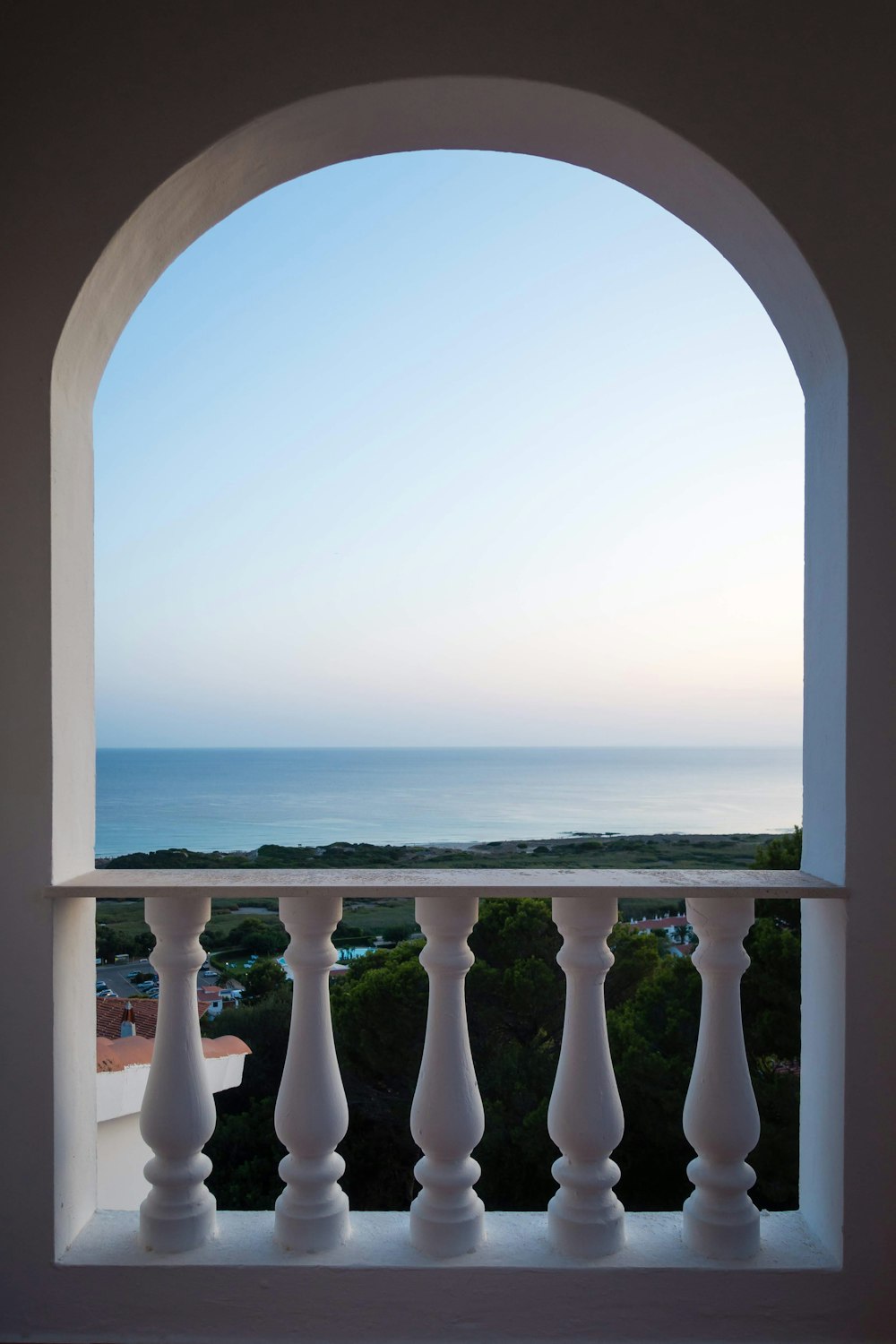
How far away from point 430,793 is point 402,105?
10.3 meters

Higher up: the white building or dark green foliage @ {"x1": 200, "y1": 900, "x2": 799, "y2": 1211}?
the white building

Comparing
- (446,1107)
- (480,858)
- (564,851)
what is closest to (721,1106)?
(446,1107)

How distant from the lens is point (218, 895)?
1395 millimetres

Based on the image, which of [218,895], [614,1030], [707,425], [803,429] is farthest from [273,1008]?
[707,425]

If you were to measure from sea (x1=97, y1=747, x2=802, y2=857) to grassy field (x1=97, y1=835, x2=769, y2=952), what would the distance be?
897mm

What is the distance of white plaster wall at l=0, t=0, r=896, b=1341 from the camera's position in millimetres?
1377

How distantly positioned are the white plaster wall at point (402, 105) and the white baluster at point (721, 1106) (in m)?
0.08

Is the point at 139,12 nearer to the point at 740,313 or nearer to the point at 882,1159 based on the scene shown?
the point at 882,1159

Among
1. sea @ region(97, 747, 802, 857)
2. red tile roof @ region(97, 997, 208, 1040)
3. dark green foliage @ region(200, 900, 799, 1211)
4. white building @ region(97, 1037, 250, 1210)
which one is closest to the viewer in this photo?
white building @ region(97, 1037, 250, 1210)

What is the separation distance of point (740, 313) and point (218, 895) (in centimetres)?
759

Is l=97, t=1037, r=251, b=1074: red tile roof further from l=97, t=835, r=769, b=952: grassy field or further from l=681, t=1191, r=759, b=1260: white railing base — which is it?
l=681, t=1191, r=759, b=1260: white railing base

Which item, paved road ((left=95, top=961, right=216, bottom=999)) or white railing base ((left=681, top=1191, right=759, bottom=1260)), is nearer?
white railing base ((left=681, top=1191, right=759, bottom=1260))

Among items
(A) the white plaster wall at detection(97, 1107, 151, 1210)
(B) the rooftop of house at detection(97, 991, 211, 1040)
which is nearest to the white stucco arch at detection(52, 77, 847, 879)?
(A) the white plaster wall at detection(97, 1107, 151, 1210)

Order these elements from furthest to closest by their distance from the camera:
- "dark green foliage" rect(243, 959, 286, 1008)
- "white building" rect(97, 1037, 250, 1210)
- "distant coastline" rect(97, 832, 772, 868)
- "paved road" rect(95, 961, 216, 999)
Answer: "dark green foliage" rect(243, 959, 286, 1008) < "distant coastline" rect(97, 832, 772, 868) < "paved road" rect(95, 961, 216, 999) < "white building" rect(97, 1037, 250, 1210)
